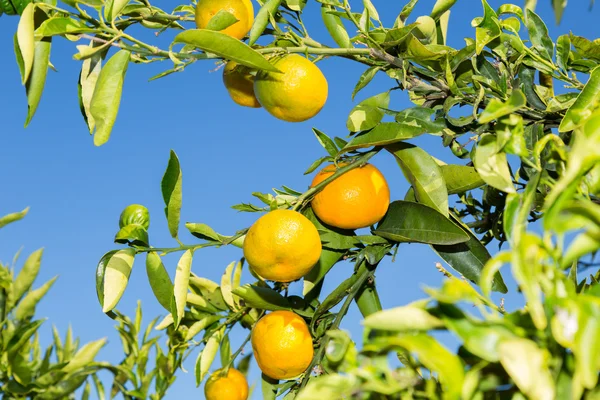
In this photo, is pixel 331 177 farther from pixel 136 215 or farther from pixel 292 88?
pixel 136 215

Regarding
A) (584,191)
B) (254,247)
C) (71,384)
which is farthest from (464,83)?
(71,384)

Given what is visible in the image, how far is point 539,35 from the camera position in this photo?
123cm

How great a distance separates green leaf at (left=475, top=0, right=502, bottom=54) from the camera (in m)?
1.16

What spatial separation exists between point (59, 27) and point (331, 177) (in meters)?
0.49

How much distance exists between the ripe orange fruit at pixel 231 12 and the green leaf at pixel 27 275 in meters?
1.27

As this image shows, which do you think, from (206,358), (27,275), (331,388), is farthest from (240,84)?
(27,275)

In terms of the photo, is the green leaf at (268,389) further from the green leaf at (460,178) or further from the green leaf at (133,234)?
the green leaf at (460,178)

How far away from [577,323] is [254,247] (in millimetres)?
664

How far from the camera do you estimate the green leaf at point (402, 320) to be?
53cm

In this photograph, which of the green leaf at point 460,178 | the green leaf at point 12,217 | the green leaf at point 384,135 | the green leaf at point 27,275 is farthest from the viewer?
the green leaf at point 27,275

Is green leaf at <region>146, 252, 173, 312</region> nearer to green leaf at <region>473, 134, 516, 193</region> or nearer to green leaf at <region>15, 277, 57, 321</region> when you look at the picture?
green leaf at <region>473, 134, 516, 193</region>

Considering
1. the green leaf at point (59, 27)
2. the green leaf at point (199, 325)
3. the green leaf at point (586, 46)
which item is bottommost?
the green leaf at point (199, 325)

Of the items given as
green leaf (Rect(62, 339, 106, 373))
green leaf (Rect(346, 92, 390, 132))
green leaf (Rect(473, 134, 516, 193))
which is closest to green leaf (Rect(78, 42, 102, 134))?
green leaf (Rect(346, 92, 390, 132))

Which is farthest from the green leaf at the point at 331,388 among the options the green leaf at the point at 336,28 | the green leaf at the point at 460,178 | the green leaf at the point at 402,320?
the green leaf at the point at 336,28
